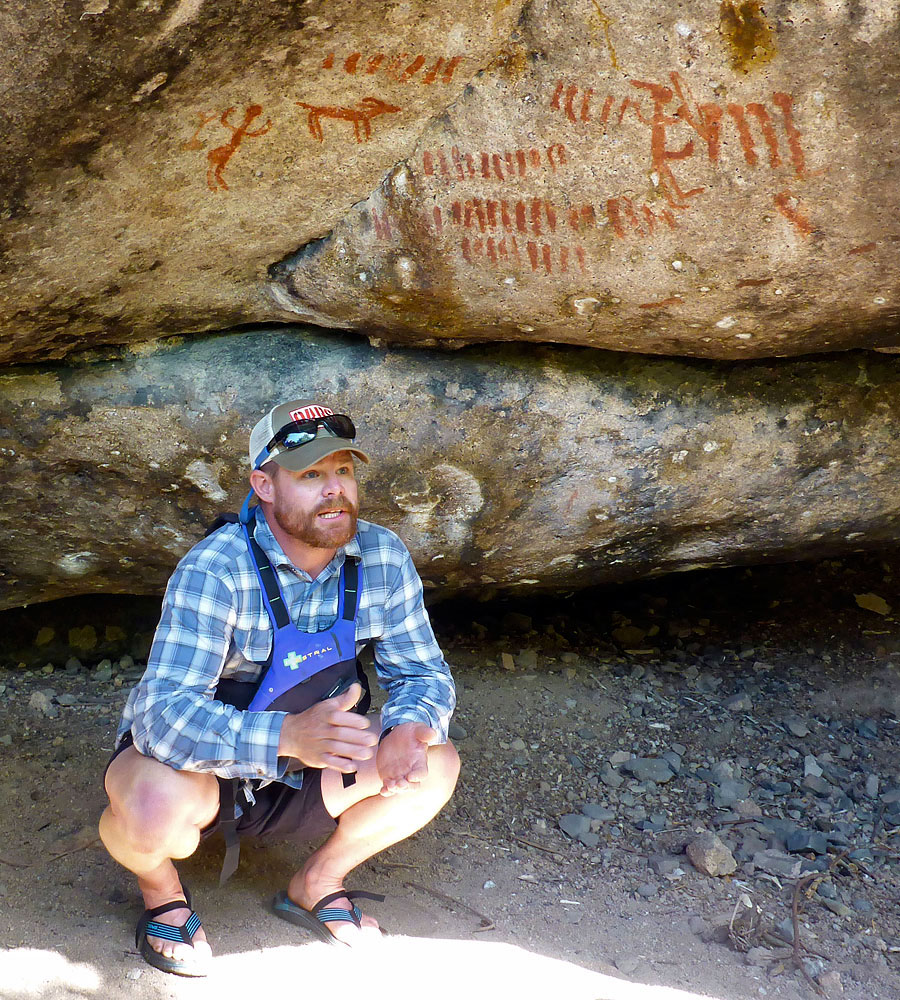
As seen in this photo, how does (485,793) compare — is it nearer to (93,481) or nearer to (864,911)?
(864,911)

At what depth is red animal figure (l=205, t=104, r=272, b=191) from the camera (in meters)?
2.37

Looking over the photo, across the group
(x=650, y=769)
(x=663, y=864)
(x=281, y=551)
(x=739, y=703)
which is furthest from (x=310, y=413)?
(x=739, y=703)

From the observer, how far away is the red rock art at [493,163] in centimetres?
242

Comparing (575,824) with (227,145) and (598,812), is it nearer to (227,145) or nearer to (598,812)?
(598,812)

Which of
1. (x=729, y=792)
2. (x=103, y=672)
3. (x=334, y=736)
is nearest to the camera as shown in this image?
(x=334, y=736)

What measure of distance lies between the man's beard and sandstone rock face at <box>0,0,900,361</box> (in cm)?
77

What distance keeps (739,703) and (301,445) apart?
2.26 m

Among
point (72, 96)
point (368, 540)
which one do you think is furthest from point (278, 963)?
point (72, 96)

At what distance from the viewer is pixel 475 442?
3.06 m

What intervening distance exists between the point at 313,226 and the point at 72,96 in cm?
76

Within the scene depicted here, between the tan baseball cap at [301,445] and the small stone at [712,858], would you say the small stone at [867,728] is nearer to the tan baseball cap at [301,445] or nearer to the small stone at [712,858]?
the small stone at [712,858]

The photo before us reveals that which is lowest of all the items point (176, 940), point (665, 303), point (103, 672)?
point (103, 672)

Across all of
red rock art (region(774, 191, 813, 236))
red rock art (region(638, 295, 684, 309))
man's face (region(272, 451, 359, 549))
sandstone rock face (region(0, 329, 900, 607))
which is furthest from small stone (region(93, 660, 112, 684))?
red rock art (region(774, 191, 813, 236))

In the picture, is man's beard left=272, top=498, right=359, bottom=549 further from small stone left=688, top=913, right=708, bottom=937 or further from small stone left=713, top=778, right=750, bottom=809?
small stone left=713, top=778, right=750, bottom=809
